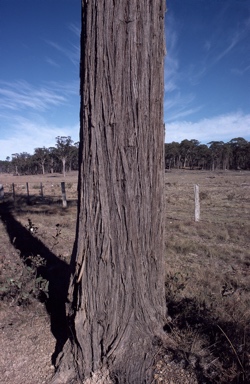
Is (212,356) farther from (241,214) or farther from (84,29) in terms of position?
(241,214)

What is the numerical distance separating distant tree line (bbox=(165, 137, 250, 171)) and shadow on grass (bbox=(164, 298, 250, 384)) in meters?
81.7

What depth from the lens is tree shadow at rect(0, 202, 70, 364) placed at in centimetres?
292

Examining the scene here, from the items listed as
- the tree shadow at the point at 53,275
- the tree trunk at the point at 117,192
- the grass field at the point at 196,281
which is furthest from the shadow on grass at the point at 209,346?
the tree shadow at the point at 53,275

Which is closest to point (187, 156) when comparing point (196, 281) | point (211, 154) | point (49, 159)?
point (211, 154)

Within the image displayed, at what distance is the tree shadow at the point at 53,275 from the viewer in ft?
9.59

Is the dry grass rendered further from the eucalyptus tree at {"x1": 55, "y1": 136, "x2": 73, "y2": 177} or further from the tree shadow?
the eucalyptus tree at {"x1": 55, "y1": 136, "x2": 73, "y2": 177}

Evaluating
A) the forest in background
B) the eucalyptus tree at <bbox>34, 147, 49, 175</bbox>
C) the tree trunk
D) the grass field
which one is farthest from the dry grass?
the eucalyptus tree at <bbox>34, 147, 49, 175</bbox>

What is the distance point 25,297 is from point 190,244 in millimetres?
5046

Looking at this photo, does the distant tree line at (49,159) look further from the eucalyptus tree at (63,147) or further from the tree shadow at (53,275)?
the tree shadow at (53,275)

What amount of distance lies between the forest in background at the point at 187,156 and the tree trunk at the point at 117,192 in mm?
73938

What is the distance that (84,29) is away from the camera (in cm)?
223

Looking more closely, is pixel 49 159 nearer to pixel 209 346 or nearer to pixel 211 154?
pixel 211 154

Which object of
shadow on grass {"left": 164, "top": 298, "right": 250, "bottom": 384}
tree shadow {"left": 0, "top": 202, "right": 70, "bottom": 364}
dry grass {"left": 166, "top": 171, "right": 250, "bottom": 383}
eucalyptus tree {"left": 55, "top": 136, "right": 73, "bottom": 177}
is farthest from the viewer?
eucalyptus tree {"left": 55, "top": 136, "right": 73, "bottom": 177}

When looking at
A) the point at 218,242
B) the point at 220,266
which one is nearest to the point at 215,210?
the point at 218,242
